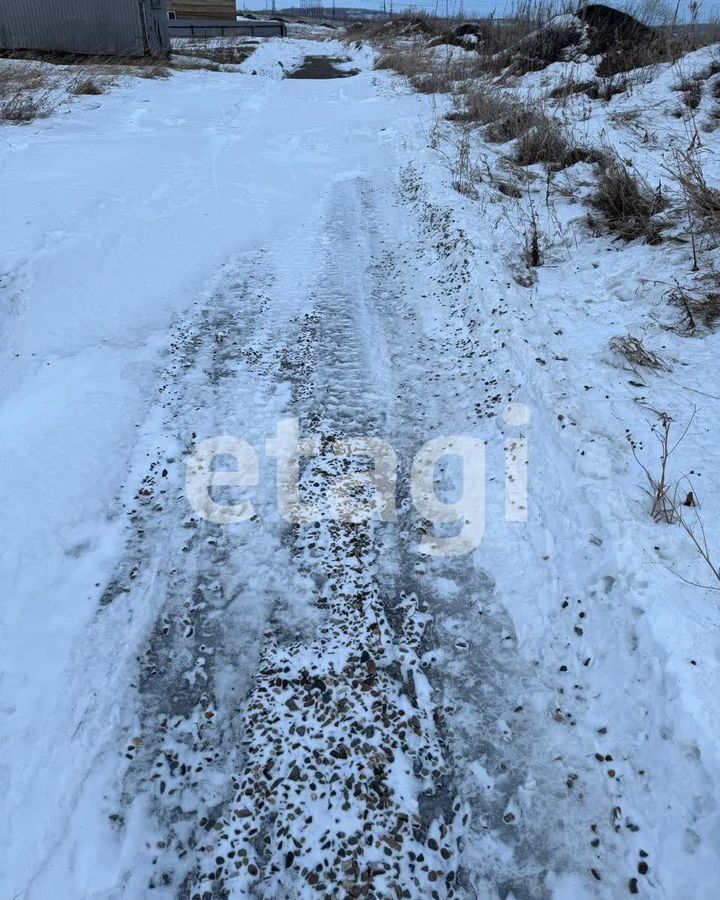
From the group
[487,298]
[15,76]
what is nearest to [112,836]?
[487,298]

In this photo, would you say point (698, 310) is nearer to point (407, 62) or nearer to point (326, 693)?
point (326, 693)

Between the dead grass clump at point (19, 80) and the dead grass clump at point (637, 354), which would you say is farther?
the dead grass clump at point (19, 80)

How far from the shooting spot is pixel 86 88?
12.3 metres

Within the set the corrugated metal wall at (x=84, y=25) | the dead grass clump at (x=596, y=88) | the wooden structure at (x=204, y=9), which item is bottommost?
the dead grass clump at (x=596, y=88)

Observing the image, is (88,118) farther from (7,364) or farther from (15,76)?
(7,364)

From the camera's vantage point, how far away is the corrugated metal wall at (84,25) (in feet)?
54.9

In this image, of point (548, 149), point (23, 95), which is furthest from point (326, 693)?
point (23, 95)

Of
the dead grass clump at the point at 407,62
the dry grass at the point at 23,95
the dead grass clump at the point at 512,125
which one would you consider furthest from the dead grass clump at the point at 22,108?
the dead grass clump at the point at 407,62

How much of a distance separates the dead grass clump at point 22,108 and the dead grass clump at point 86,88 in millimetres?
2052

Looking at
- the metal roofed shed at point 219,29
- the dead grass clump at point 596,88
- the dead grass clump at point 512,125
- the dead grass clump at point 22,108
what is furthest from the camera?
the metal roofed shed at point 219,29

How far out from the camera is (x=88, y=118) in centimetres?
1005

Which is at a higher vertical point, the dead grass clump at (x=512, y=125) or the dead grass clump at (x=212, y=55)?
the dead grass clump at (x=212, y=55)

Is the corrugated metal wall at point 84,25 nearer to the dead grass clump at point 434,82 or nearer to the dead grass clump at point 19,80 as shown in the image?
the dead grass clump at point 19,80

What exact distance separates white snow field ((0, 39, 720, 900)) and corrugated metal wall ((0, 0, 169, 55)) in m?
17.4
